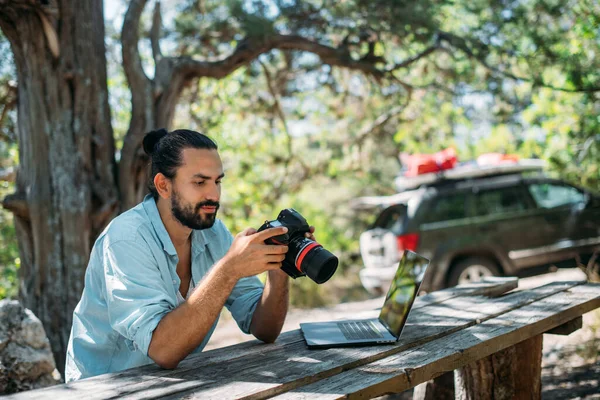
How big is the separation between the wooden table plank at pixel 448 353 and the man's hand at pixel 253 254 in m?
0.44

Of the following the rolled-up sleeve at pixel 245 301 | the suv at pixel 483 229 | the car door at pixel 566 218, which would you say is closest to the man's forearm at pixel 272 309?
the rolled-up sleeve at pixel 245 301

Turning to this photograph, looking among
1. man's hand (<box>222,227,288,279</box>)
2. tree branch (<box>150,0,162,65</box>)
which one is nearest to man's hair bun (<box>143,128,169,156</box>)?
man's hand (<box>222,227,288,279</box>)

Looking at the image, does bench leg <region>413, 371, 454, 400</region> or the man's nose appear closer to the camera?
the man's nose

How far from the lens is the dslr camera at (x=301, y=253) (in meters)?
2.00

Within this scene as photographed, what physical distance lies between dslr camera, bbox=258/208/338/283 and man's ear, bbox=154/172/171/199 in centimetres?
52

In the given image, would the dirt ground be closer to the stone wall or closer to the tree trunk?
the stone wall

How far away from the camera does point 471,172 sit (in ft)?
27.2

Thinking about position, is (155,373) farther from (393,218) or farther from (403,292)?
(393,218)

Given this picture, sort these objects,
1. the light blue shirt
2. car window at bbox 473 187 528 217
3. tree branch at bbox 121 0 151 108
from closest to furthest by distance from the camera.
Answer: the light blue shirt < tree branch at bbox 121 0 151 108 < car window at bbox 473 187 528 217

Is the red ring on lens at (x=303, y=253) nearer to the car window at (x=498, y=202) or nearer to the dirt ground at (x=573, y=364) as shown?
the dirt ground at (x=573, y=364)

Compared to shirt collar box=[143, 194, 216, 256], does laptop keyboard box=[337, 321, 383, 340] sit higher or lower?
lower

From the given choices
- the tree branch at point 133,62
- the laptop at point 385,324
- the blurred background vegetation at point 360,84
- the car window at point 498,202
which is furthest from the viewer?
the car window at point 498,202

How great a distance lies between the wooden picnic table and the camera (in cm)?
175

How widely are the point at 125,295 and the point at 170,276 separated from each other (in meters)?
0.29
